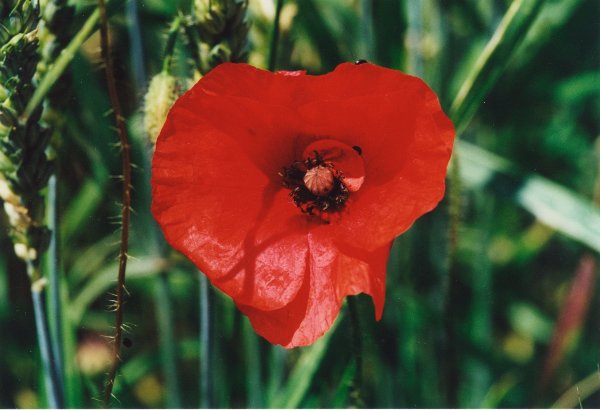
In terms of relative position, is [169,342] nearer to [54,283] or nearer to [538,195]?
[54,283]

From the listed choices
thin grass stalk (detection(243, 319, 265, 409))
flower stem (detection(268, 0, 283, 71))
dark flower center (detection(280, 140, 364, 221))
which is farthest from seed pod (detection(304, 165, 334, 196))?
thin grass stalk (detection(243, 319, 265, 409))

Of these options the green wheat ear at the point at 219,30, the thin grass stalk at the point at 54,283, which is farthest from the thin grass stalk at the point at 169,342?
the green wheat ear at the point at 219,30

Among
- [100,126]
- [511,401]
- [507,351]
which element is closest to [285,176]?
[100,126]

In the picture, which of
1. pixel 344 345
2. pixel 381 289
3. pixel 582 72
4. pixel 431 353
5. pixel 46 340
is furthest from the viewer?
pixel 582 72

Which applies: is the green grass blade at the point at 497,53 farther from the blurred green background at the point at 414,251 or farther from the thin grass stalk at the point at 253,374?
the thin grass stalk at the point at 253,374

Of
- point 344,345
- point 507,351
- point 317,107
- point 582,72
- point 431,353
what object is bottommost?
point 507,351

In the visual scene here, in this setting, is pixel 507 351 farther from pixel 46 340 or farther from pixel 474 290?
pixel 46 340

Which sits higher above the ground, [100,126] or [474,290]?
[100,126]

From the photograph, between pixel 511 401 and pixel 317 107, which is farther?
pixel 511 401
